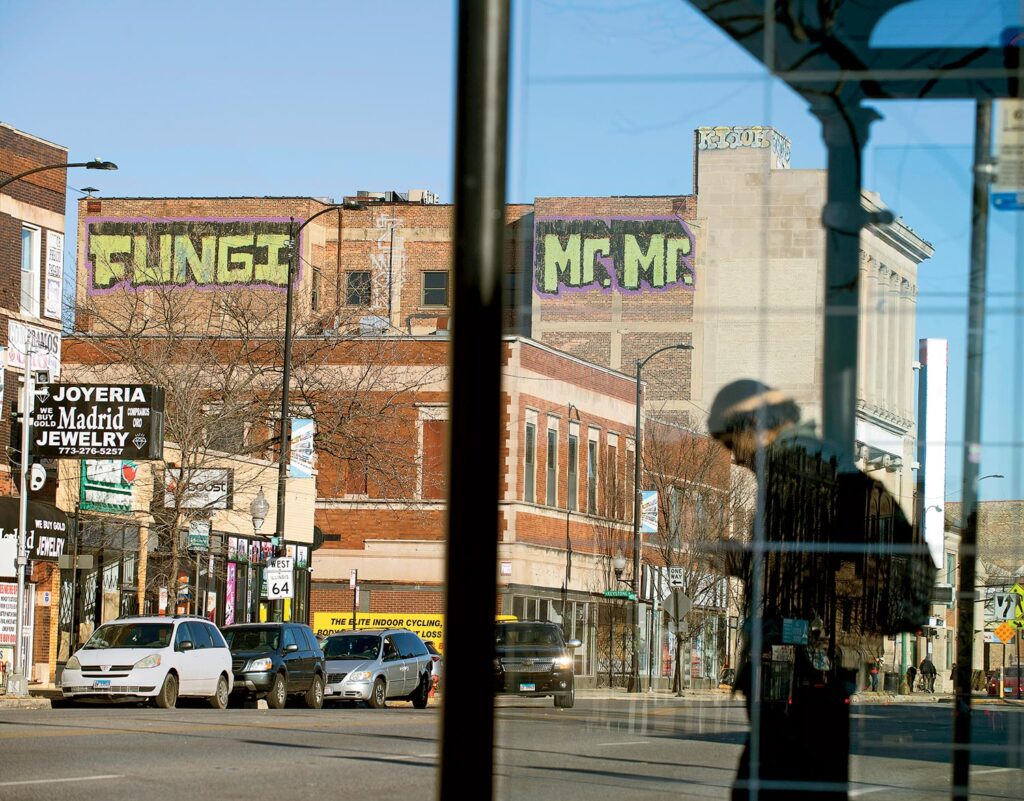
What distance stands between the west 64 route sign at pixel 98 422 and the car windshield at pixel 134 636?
535 centimetres

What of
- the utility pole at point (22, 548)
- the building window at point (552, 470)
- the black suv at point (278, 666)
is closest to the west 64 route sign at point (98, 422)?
the utility pole at point (22, 548)

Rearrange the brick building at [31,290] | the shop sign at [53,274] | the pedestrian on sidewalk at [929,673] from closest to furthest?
the pedestrian on sidewalk at [929,673], the brick building at [31,290], the shop sign at [53,274]

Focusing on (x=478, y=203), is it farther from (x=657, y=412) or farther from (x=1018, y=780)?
(x=1018, y=780)

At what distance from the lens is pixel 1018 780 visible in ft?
15.4

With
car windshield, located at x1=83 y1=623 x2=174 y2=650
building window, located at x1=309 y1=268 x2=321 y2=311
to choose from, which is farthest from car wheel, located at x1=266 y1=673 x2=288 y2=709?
building window, located at x1=309 y1=268 x2=321 y2=311

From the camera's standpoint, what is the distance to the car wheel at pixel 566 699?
4.47 meters

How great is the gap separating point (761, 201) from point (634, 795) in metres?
1.70

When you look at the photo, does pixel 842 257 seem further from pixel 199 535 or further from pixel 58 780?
pixel 199 535

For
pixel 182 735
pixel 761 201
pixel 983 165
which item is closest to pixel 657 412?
pixel 761 201

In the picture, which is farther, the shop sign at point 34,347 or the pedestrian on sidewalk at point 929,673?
the shop sign at point 34,347

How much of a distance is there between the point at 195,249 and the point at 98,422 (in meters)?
39.8

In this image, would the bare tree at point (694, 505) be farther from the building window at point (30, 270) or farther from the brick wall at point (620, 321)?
the building window at point (30, 270)

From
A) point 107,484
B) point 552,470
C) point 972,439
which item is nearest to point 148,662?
point 107,484

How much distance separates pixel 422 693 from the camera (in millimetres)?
32219
